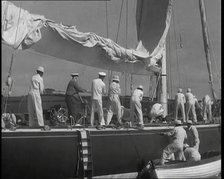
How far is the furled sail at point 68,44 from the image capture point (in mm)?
7457

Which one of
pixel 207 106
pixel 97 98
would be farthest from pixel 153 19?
pixel 97 98

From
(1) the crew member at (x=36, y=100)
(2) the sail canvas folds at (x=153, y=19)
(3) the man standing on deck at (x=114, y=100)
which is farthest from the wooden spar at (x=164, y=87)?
(1) the crew member at (x=36, y=100)

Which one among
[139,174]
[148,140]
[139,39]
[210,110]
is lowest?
[139,174]

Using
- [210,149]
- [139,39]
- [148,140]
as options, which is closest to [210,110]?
[210,149]

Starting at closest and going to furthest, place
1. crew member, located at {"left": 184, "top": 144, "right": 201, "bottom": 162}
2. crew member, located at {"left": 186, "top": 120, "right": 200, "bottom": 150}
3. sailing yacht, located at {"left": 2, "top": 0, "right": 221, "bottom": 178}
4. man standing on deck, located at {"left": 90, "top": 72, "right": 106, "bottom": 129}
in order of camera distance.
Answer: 1. sailing yacht, located at {"left": 2, "top": 0, "right": 221, "bottom": 178}
2. man standing on deck, located at {"left": 90, "top": 72, "right": 106, "bottom": 129}
3. crew member, located at {"left": 184, "top": 144, "right": 201, "bottom": 162}
4. crew member, located at {"left": 186, "top": 120, "right": 200, "bottom": 150}

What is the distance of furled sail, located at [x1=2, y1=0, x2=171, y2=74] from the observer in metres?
7.46

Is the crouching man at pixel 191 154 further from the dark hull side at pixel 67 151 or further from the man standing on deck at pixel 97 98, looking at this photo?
the man standing on deck at pixel 97 98

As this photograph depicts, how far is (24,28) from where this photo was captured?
25.1 ft

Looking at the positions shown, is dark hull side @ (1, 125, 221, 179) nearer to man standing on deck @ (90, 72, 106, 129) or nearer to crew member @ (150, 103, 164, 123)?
man standing on deck @ (90, 72, 106, 129)

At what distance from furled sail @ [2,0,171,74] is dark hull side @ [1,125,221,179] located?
1.85 m

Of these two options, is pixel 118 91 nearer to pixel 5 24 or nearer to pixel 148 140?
pixel 148 140

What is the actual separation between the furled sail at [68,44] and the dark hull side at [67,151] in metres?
1.85

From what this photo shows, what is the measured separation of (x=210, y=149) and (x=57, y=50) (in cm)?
602

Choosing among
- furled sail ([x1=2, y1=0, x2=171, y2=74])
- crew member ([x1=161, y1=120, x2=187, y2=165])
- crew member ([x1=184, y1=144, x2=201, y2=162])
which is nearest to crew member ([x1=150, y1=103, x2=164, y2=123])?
furled sail ([x1=2, y1=0, x2=171, y2=74])
